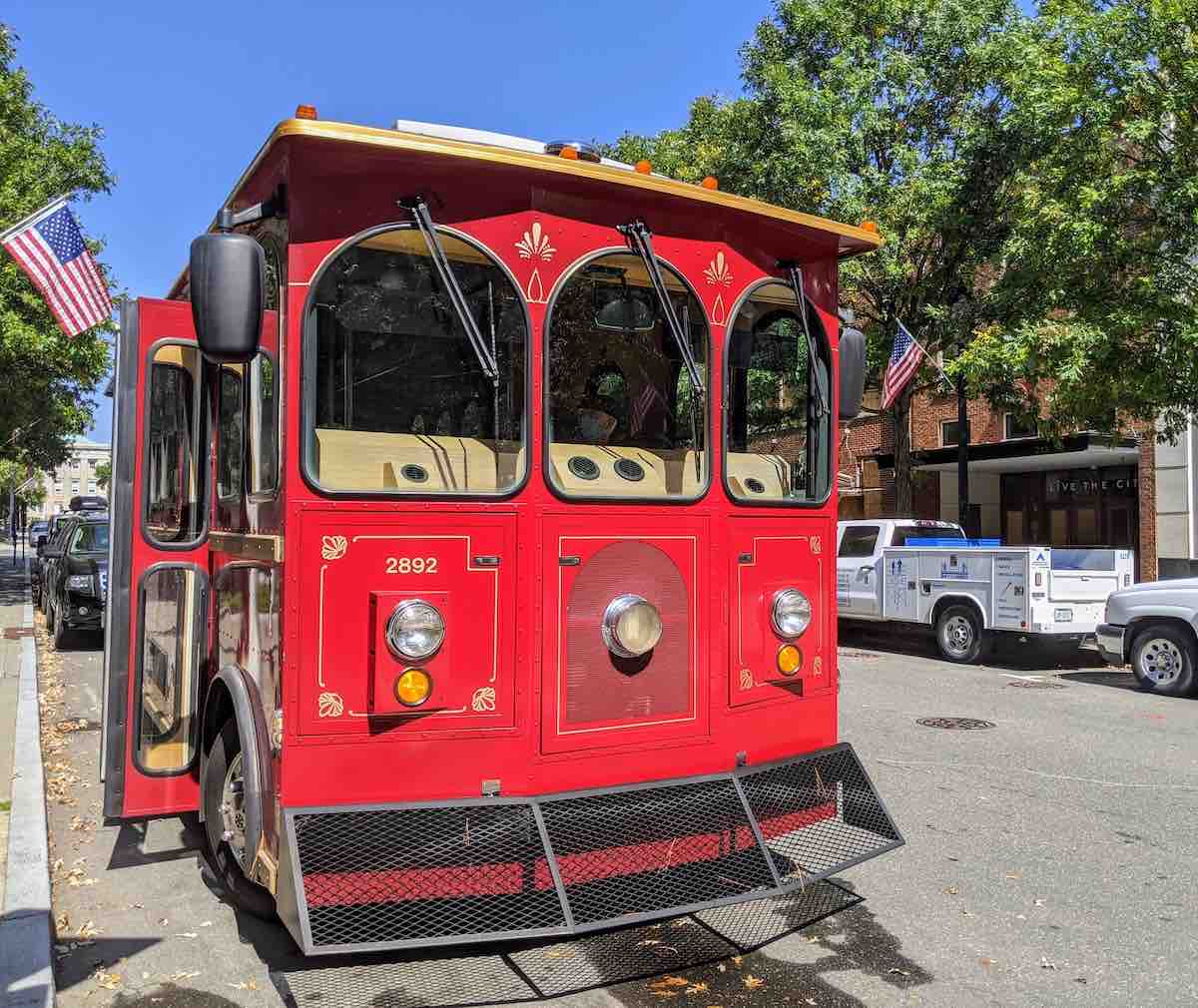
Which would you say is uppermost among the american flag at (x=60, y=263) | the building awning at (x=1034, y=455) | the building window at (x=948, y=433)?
the american flag at (x=60, y=263)

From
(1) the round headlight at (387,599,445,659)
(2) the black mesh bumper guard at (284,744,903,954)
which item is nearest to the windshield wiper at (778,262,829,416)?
(2) the black mesh bumper guard at (284,744,903,954)

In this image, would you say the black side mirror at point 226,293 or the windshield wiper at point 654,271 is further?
the windshield wiper at point 654,271

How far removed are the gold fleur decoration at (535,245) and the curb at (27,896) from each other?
10.7 ft

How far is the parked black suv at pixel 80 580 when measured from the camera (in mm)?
13898

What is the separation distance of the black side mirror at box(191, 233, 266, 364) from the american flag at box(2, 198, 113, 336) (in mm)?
9190

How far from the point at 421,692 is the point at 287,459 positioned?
97 cm

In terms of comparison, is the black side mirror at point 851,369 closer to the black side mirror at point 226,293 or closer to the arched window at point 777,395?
the arched window at point 777,395

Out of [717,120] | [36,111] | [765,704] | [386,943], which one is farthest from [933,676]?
[36,111]

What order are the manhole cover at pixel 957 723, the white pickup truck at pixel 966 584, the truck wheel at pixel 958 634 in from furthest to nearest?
the truck wheel at pixel 958 634
the white pickup truck at pixel 966 584
the manhole cover at pixel 957 723

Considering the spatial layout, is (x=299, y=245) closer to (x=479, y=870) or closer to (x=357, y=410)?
(x=357, y=410)

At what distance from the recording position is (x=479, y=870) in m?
3.75

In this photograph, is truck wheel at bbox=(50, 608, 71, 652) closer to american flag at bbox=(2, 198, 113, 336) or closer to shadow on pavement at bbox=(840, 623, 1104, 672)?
american flag at bbox=(2, 198, 113, 336)

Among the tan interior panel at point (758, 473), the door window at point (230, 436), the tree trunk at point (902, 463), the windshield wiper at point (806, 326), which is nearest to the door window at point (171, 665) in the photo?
the door window at point (230, 436)

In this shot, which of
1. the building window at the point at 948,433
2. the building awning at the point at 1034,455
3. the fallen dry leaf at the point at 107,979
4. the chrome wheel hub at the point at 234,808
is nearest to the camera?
the fallen dry leaf at the point at 107,979
